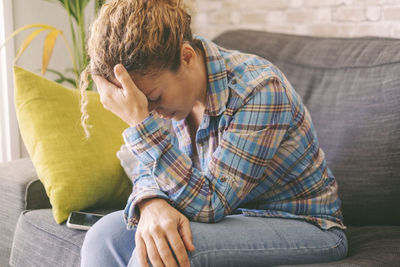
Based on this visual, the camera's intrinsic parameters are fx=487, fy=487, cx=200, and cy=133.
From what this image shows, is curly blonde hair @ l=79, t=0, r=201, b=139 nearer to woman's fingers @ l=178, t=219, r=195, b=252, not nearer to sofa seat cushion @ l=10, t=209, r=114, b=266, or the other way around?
A: woman's fingers @ l=178, t=219, r=195, b=252

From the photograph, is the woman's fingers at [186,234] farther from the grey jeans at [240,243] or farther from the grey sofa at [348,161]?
the grey sofa at [348,161]

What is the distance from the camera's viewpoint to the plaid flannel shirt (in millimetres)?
1019

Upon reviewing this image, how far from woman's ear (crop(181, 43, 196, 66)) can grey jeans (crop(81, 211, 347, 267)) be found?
0.34 m

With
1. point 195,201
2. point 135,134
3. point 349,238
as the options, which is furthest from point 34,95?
point 349,238

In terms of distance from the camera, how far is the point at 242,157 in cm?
103

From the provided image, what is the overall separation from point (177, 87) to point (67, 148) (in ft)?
1.79

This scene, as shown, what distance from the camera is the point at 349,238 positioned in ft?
4.19

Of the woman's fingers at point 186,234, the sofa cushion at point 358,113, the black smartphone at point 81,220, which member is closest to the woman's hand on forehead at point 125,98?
the woman's fingers at point 186,234

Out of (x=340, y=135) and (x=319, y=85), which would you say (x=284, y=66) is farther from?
(x=340, y=135)

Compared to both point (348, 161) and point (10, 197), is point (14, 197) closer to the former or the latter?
point (10, 197)

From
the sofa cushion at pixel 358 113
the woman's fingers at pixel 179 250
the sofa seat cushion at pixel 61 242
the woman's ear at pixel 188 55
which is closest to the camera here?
the woman's fingers at pixel 179 250

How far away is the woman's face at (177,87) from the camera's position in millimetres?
1008

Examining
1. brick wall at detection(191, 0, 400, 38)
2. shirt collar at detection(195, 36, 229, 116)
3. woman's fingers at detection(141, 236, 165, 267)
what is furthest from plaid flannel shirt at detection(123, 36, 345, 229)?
brick wall at detection(191, 0, 400, 38)

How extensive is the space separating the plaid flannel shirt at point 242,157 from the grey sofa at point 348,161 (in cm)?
22
